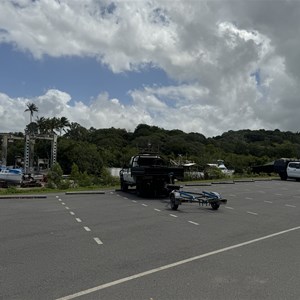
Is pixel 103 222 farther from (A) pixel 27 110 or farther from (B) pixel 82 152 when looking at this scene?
(A) pixel 27 110

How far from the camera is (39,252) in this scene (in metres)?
8.67

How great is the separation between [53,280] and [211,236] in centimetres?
525

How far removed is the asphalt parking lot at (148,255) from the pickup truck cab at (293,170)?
2727 cm

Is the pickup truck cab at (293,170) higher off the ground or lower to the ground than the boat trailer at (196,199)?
higher

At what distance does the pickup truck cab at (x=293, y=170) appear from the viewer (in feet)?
135

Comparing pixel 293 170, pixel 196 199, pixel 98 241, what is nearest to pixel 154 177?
pixel 196 199

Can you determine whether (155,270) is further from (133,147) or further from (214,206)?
(133,147)

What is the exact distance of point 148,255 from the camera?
8500mm

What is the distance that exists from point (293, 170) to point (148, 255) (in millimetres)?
35828

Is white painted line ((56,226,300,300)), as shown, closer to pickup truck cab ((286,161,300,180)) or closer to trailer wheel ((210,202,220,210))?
trailer wheel ((210,202,220,210))

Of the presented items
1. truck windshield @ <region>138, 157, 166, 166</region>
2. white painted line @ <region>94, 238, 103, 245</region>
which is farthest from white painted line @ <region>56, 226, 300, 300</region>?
truck windshield @ <region>138, 157, 166, 166</region>

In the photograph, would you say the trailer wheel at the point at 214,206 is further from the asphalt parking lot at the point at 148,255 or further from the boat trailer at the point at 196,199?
the asphalt parking lot at the point at 148,255

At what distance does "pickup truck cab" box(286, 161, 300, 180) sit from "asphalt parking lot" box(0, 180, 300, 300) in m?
27.3

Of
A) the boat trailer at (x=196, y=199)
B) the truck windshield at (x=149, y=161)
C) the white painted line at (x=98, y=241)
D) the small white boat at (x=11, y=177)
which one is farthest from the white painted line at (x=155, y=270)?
the small white boat at (x=11, y=177)
